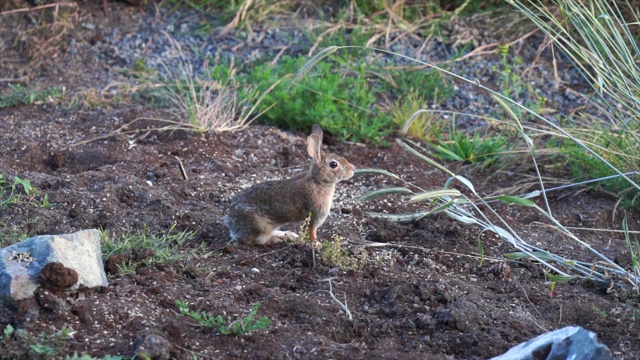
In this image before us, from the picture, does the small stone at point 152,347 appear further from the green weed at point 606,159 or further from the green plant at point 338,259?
the green weed at point 606,159

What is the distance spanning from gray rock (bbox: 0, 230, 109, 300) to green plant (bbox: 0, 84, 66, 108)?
350 cm

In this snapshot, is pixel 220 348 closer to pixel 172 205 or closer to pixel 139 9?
pixel 172 205

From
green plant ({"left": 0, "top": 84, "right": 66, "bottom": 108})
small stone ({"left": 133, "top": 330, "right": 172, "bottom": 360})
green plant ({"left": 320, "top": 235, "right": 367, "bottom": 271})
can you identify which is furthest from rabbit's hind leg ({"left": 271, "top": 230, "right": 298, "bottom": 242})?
green plant ({"left": 0, "top": 84, "right": 66, "bottom": 108})

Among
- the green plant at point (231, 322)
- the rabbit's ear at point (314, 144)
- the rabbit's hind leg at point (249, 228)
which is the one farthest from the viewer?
the rabbit's ear at point (314, 144)

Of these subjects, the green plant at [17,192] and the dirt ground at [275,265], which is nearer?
the dirt ground at [275,265]

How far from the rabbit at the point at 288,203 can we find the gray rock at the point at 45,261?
3.23 feet

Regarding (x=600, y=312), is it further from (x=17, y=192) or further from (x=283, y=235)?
(x=17, y=192)

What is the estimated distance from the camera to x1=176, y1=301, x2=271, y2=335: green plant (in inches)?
153

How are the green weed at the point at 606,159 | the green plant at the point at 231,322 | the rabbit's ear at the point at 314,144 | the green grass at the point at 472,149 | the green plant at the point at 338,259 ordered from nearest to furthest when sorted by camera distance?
the green plant at the point at 231,322, the green plant at the point at 338,259, the rabbit's ear at the point at 314,144, the green weed at the point at 606,159, the green grass at the point at 472,149

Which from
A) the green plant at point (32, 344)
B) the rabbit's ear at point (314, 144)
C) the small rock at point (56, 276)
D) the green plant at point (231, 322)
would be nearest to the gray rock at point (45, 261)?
the small rock at point (56, 276)

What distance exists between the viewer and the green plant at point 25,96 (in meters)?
7.35

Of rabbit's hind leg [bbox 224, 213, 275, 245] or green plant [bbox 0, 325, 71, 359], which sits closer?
green plant [bbox 0, 325, 71, 359]

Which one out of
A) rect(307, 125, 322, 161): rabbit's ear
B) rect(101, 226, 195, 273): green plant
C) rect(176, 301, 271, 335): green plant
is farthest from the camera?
rect(307, 125, 322, 161): rabbit's ear

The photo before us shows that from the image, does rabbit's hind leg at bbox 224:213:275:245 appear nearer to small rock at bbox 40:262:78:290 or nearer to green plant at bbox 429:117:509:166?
small rock at bbox 40:262:78:290
